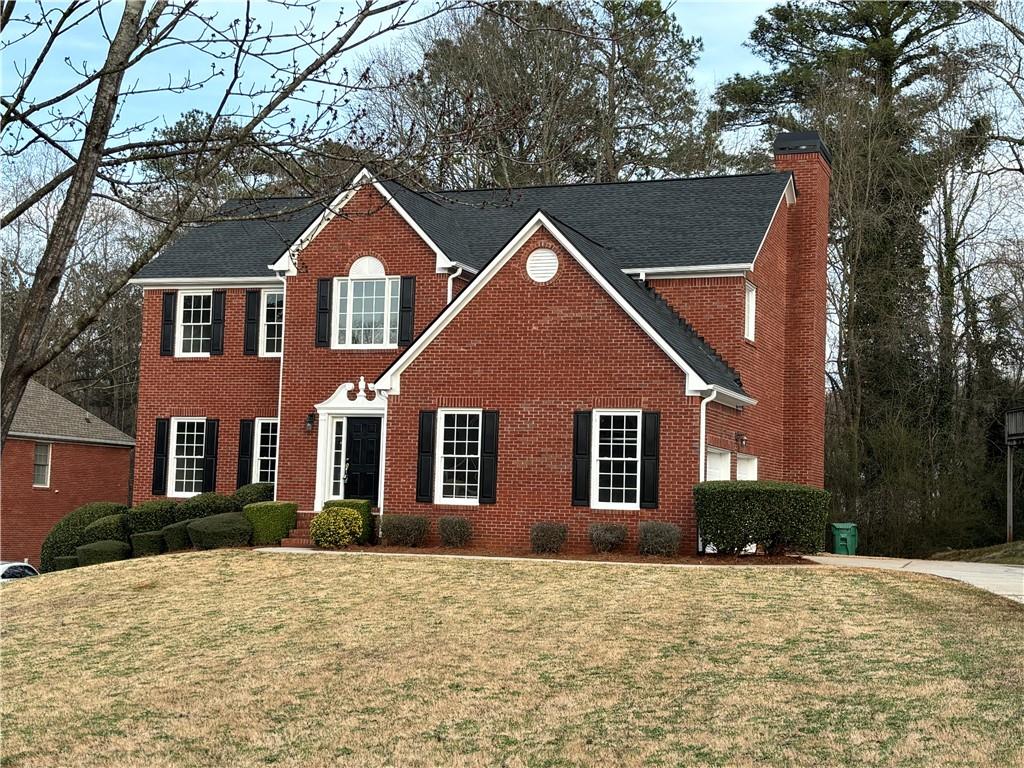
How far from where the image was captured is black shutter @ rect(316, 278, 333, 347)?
88.8ft

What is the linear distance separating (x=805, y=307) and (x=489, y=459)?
9.93 meters

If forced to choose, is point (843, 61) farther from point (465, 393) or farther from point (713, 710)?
point (713, 710)

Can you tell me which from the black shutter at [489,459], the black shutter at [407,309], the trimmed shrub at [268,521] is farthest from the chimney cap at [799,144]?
the trimmed shrub at [268,521]

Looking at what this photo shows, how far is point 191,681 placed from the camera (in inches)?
507

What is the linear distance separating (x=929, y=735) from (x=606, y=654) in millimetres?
4200

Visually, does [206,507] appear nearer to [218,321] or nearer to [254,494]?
[254,494]

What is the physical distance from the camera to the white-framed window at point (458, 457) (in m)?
23.9

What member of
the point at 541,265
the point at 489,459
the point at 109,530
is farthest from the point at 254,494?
the point at 541,265

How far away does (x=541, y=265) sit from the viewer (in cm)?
2353

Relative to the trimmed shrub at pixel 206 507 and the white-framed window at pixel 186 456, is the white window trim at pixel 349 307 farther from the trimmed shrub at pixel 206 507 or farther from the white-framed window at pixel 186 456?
the white-framed window at pixel 186 456

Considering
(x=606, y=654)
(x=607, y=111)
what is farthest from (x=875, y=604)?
(x=607, y=111)

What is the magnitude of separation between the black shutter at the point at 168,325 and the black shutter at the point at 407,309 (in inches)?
260

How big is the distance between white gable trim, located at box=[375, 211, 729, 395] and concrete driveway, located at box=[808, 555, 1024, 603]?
413cm

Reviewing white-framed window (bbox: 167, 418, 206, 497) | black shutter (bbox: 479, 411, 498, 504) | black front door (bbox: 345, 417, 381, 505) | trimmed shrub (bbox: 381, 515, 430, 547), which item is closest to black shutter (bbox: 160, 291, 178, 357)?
white-framed window (bbox: 167, 418, 206, 497)
